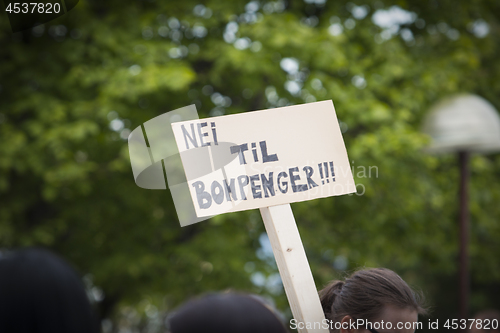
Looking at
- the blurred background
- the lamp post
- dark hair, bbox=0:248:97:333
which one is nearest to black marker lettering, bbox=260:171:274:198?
dark hair, bbox=0:248:97:333

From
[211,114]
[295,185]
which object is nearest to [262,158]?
[295,185]

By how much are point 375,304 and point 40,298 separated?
1098mm

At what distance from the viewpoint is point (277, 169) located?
163cm

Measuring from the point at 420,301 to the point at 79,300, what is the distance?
4.14 ft

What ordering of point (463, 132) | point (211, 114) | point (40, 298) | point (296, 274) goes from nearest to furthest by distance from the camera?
point (40, 298)
point (296, 274)
point (463, 132)
point (211, 114)

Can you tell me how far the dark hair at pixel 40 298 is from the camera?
0.79m

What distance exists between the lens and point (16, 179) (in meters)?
4.66

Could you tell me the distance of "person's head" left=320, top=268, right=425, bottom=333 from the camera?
1579mm

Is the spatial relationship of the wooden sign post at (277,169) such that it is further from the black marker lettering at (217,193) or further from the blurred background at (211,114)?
the blurred background at (211,114)

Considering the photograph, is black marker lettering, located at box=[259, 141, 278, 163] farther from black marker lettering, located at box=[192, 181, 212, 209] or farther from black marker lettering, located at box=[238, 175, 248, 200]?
black marker lettering, located at box=[192, 181, 212, 209]

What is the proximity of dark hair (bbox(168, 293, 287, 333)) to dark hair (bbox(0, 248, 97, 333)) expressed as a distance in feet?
0.51

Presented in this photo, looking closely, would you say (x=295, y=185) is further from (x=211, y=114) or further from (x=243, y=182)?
(x=211, y=114)

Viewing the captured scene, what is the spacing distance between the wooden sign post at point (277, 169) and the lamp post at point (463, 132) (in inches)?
109

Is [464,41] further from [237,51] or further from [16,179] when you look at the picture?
[16,179]
